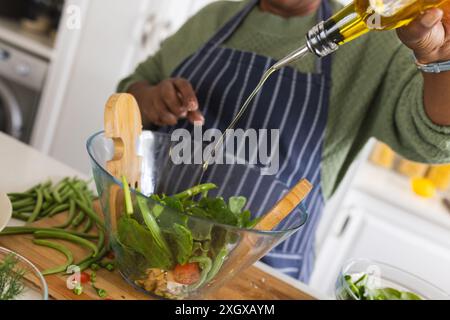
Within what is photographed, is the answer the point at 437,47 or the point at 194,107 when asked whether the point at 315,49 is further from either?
the point at 194,107

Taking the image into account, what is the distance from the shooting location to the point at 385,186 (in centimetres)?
195

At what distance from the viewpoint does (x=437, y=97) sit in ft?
2.67

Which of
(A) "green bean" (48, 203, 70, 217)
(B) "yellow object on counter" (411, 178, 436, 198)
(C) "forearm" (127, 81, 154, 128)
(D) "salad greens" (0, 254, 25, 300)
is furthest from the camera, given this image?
(B) "yellow object on counter" (411, 178, 436, 198)

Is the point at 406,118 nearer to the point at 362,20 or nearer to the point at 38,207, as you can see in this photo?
the point at 362,20

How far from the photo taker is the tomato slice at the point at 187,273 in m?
0.64

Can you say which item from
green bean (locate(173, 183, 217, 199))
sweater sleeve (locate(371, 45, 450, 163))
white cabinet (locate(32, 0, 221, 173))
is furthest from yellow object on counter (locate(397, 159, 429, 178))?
green bean (locate(173, 183, 217, 199))

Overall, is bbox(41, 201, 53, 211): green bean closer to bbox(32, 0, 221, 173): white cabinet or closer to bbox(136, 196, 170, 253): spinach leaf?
bbox(136, 196, 170, 253): spinach leaf

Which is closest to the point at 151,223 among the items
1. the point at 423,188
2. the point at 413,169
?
the point at 423,188

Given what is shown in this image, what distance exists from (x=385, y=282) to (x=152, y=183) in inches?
15.3

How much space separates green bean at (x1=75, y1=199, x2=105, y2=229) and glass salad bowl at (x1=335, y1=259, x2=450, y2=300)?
37 cm

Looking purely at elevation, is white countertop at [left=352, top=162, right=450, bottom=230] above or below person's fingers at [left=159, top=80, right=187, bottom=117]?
below

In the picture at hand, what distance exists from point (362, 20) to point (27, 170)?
26.0 inches

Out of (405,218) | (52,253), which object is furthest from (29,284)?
(405,218)

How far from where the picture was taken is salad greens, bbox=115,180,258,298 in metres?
0.60
